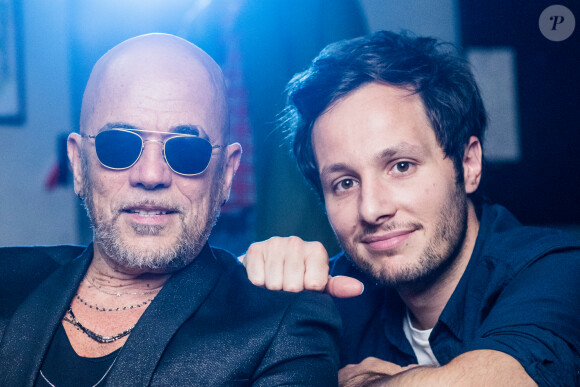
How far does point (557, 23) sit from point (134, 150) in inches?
104

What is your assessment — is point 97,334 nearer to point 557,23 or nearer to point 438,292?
point 438,292

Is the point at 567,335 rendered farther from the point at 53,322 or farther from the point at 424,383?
the point at 53,322

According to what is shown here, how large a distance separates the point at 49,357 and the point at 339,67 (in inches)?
55.2

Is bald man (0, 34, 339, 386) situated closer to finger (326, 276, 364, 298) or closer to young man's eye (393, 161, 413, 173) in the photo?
finger (326, 276, 364, 298)

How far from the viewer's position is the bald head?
5.41 ft

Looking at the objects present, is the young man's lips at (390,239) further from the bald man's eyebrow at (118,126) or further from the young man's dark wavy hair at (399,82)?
the bald man's eyebrow at (118,126)

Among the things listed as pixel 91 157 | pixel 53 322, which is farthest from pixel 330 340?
pixel 91 157

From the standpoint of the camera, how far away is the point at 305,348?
4.68ft

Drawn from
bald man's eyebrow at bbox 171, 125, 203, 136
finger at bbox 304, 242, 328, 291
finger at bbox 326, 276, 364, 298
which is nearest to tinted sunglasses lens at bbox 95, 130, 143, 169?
bald man's eyebrow at bbox 171, 125, 203, 136

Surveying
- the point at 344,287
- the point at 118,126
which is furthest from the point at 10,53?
the point at 344,287

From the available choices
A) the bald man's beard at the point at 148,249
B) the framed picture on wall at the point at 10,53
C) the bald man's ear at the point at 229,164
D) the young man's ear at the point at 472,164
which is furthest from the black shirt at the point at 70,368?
the framed picture on wall at the point at 10,53

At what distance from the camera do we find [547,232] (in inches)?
68.8

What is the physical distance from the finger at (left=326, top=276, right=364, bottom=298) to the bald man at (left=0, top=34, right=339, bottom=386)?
55 mm

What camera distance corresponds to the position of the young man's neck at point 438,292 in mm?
1937
